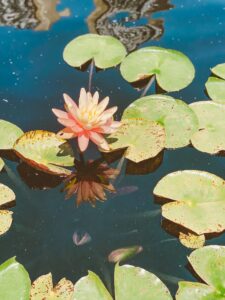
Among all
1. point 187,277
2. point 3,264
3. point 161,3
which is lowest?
point 187,277

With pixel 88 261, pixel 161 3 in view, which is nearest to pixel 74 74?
pixel 161 3

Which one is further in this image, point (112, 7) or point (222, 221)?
point (112, 7)

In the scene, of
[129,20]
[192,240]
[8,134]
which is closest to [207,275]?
[192,240]

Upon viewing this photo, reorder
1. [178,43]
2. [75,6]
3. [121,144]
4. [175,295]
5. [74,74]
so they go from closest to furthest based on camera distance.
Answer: [175,295] → [121,144] → [74,74] → [178,43] → [75,6]

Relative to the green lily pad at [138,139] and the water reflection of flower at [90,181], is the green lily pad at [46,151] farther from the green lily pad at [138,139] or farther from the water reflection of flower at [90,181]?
the green lily pad at [138,139]

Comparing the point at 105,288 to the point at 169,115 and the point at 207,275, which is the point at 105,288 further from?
the point at 169,115

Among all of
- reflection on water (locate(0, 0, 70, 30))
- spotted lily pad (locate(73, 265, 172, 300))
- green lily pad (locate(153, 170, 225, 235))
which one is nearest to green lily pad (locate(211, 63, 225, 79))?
green lily pad (locate(153, 170, 225, 235))

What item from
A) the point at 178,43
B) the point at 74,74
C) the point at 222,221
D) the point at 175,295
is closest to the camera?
the point at 175,295

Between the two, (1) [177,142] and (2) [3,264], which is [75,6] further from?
(2) [3,264]
